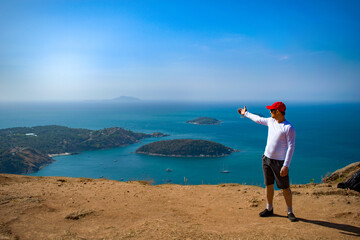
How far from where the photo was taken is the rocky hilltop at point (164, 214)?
10.4 feet

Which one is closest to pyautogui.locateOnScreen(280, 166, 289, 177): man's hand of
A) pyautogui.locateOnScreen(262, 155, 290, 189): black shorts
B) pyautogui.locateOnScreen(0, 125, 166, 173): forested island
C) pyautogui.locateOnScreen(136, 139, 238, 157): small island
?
pyautogui.locateOnScreen(262, 155, 290, 189): black shorts

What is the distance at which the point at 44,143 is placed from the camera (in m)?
75.6

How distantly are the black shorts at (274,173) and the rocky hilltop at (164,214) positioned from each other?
0.60 meters

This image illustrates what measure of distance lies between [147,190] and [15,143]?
80.0 m

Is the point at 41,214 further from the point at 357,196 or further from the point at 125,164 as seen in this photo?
the point at 125,164

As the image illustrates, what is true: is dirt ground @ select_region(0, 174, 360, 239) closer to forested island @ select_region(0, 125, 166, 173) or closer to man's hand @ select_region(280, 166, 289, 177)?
man's hand @ select_region(280, 166, 289, 177)

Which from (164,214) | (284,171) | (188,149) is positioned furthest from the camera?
(188,149)

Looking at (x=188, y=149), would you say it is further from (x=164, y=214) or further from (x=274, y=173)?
(x=274, y=173)

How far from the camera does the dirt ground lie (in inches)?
125

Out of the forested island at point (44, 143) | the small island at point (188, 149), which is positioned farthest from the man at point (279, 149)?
the small island at point (188, 149)

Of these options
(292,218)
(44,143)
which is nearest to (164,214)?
(292,218)

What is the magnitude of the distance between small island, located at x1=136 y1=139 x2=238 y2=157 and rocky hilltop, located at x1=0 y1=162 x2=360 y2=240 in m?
66.3

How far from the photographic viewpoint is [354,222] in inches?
145

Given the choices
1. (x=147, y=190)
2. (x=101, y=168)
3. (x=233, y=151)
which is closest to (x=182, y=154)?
(x=233, y=151)
